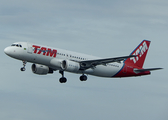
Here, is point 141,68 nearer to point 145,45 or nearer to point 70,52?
point 145,45

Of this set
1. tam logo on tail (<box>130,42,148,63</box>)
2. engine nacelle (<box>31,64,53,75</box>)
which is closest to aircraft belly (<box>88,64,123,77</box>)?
tam logo on tail (<box>130,42,148,63</box>)

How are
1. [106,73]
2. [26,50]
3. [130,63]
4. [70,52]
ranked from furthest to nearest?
[130,63], [106,73], [70,52], [26,50]

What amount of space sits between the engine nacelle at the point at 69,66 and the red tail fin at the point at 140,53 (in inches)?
540

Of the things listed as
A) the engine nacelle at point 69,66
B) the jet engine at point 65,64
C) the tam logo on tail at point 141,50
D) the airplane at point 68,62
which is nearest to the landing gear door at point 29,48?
the airplane at point 68,62

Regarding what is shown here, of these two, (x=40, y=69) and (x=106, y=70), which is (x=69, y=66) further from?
(x=106, y=70)

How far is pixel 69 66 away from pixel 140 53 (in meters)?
18.9

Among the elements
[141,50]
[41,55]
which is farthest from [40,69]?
[141,50]

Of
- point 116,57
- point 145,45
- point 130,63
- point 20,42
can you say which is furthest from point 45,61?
point 145,45

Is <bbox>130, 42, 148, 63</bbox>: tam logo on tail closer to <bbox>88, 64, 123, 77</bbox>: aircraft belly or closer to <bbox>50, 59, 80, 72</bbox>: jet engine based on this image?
<bbox>88, 64, 123, 77</bbox>: aircraft belly

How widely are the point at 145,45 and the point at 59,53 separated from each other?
69.0ft

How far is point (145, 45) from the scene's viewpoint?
2544 inches

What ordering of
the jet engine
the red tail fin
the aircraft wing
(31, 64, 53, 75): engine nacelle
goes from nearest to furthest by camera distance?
the jet engine → the aircraft wing → (31, 64, 53, 75): engine nacelle → the red tail fin

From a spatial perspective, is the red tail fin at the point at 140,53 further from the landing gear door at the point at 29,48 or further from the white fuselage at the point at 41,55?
the landing gear door at the point at 29,48

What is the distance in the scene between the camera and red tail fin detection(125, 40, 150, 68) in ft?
203
